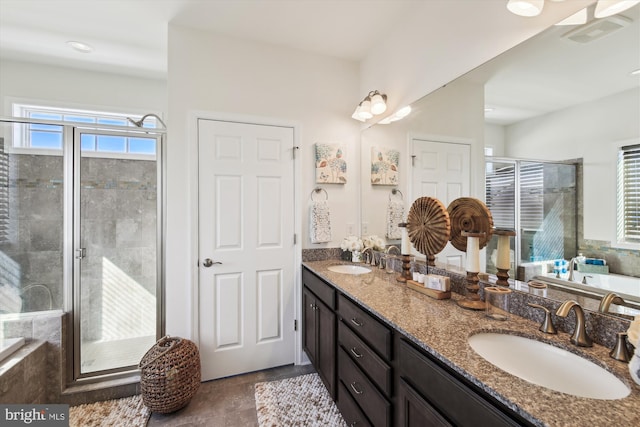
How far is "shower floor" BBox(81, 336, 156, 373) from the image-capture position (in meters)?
2.11

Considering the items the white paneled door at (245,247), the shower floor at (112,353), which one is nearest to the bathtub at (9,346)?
the shower floor at (112,353)

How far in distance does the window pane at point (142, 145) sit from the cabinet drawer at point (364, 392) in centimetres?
205

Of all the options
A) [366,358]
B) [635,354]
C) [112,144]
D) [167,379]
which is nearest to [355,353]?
[366,358]

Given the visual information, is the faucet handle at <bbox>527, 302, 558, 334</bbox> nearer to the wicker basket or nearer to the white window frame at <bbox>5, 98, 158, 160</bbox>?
the wicker basket

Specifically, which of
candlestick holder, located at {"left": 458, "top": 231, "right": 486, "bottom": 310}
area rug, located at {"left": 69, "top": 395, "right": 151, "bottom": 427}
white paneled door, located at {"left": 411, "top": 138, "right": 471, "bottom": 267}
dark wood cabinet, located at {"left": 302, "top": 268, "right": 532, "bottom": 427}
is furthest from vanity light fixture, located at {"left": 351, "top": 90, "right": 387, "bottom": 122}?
area rug, located at {"left": 69, "top": 395, "right": 151, "bottom": 427}

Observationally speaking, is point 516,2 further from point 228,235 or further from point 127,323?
point 127,323

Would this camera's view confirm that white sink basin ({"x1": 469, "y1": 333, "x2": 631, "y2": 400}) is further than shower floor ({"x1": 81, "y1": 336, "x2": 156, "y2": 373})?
No

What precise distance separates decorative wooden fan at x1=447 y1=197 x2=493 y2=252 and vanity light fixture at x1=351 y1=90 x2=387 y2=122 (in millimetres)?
1040

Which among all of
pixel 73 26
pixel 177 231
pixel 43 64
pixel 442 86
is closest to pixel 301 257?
pixel 177 231

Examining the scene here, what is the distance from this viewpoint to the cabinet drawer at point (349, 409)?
1377mm

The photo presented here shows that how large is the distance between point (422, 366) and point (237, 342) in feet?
Answer: 5.72

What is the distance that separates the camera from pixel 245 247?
231 centimetres

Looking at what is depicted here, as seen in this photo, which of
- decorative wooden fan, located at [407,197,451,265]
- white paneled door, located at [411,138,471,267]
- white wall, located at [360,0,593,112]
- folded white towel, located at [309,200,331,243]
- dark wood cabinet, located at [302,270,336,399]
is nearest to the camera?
white wall, located at [360,0,593,112]

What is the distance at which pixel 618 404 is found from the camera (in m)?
0.66
